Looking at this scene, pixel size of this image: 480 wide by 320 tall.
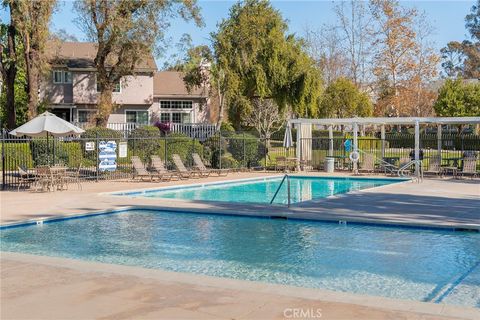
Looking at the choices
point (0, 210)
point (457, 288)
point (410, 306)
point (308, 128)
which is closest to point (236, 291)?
point (410, 306)

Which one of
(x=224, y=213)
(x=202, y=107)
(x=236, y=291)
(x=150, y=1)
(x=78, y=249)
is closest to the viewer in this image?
(x=236, y=291)

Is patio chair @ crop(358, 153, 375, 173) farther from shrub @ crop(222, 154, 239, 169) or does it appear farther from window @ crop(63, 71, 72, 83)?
window @ crop(63, 71, 72, 83)

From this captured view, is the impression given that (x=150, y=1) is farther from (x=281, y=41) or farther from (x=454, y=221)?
(x=454, y=221)

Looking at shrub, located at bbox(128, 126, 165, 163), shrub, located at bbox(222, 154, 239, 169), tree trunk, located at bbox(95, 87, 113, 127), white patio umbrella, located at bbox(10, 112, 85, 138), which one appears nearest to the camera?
white patio umbrella, located at bbox(10, 112, 85, 138)

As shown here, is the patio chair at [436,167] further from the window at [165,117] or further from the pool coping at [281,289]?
the window at [165,117]

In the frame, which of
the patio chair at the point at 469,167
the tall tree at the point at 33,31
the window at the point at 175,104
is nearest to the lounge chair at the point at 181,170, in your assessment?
the patio chair at the point at 469,167

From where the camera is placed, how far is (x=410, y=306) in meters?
5.59

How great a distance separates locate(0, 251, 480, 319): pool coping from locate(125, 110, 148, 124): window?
1421 inches

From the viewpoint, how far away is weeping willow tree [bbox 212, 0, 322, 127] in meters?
34.5

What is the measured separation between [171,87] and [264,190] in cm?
2872

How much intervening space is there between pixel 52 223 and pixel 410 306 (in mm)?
9171

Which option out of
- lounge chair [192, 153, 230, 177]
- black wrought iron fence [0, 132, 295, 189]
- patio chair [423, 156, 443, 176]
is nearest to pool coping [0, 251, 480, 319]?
black wrought iron fence [0, 132, 295, 189]

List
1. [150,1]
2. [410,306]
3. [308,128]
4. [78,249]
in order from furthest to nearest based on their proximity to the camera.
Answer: [150,1] < [308,128] < [78,249] < [410,306]

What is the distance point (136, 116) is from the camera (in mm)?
43875
